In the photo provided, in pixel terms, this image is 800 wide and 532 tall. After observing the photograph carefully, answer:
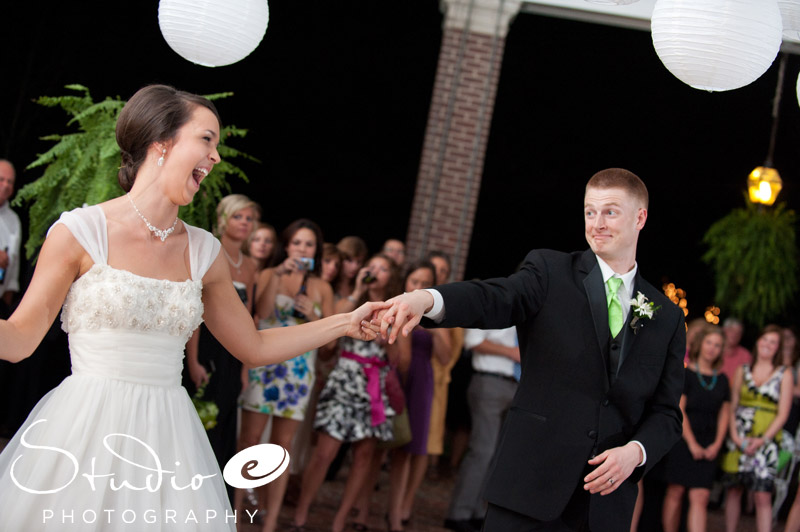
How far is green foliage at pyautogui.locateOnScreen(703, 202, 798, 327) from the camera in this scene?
10.8 meters

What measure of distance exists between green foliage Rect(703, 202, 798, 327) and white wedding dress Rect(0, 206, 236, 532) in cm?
933

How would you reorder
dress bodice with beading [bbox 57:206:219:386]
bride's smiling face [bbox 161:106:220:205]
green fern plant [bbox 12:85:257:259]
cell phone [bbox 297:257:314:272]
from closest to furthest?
dress bodice with beading [bbox 57:206:219:386] → bride's smiling face [bbox 161:106:220:205] → green fern plant [bbox 12:85:257:259] → cell phone [bbox 297:257:314:272]

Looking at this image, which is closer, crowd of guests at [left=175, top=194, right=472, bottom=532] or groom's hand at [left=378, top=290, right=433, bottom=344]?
groom's hand at [left=378, top=290, right=433, bottom=344]

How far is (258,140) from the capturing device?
53.4 ft

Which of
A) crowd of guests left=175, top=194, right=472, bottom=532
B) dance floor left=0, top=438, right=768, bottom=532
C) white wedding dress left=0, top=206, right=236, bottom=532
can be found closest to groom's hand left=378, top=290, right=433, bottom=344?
white wedding dress left=0, top=206, right=236, bottom=532

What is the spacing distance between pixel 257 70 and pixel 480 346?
9386mm

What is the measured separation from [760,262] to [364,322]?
8.82m

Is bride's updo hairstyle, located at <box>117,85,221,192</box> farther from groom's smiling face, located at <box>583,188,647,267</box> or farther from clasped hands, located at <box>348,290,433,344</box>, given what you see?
groom's smiling face, located at <box>583,188,647,267</box>

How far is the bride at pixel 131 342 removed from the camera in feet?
8.20

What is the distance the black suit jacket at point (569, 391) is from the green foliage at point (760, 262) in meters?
8.12

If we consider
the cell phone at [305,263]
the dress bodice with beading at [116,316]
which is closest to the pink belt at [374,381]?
the cell phone at [305,263]

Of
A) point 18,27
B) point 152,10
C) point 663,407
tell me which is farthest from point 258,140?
point 663,407

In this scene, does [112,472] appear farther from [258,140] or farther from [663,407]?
[258,140]

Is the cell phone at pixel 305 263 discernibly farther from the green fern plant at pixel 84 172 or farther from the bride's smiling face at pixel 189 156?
the bride's smiling face at pixel 189 156
